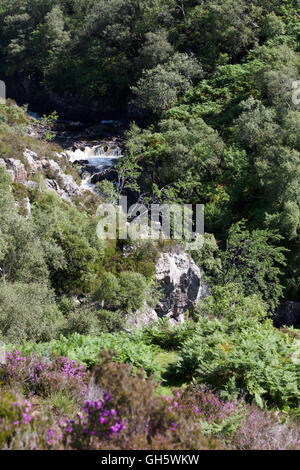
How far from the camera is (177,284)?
17.1m

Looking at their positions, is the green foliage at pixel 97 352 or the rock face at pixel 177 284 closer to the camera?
the green foliage at pixel 97 352

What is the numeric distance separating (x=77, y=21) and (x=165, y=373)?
197 ft

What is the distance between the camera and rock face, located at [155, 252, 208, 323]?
54.4ft

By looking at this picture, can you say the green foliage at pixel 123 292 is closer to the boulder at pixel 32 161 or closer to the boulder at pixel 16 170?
the boulder at pixel 16 170

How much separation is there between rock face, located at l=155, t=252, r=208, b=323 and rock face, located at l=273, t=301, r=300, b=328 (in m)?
6.81

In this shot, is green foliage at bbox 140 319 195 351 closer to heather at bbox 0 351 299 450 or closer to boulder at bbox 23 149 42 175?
heather at bbox 0 351 299 450

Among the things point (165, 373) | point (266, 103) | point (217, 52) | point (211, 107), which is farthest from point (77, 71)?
point (165, 373)

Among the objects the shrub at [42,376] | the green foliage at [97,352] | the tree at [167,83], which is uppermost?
the tree at [167,83]

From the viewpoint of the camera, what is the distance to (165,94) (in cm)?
3681

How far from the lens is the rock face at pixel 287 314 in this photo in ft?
73.0

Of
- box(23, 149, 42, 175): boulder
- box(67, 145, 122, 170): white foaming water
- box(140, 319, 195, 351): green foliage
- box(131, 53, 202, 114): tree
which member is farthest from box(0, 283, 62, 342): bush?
box(131, 53, 202, 114): tree

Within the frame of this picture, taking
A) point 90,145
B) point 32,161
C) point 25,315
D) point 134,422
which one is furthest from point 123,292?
point 90,145

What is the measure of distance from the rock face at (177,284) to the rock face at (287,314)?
22.3ft

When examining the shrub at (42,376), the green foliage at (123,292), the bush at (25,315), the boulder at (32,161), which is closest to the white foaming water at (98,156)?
the boulder at (32,161)
